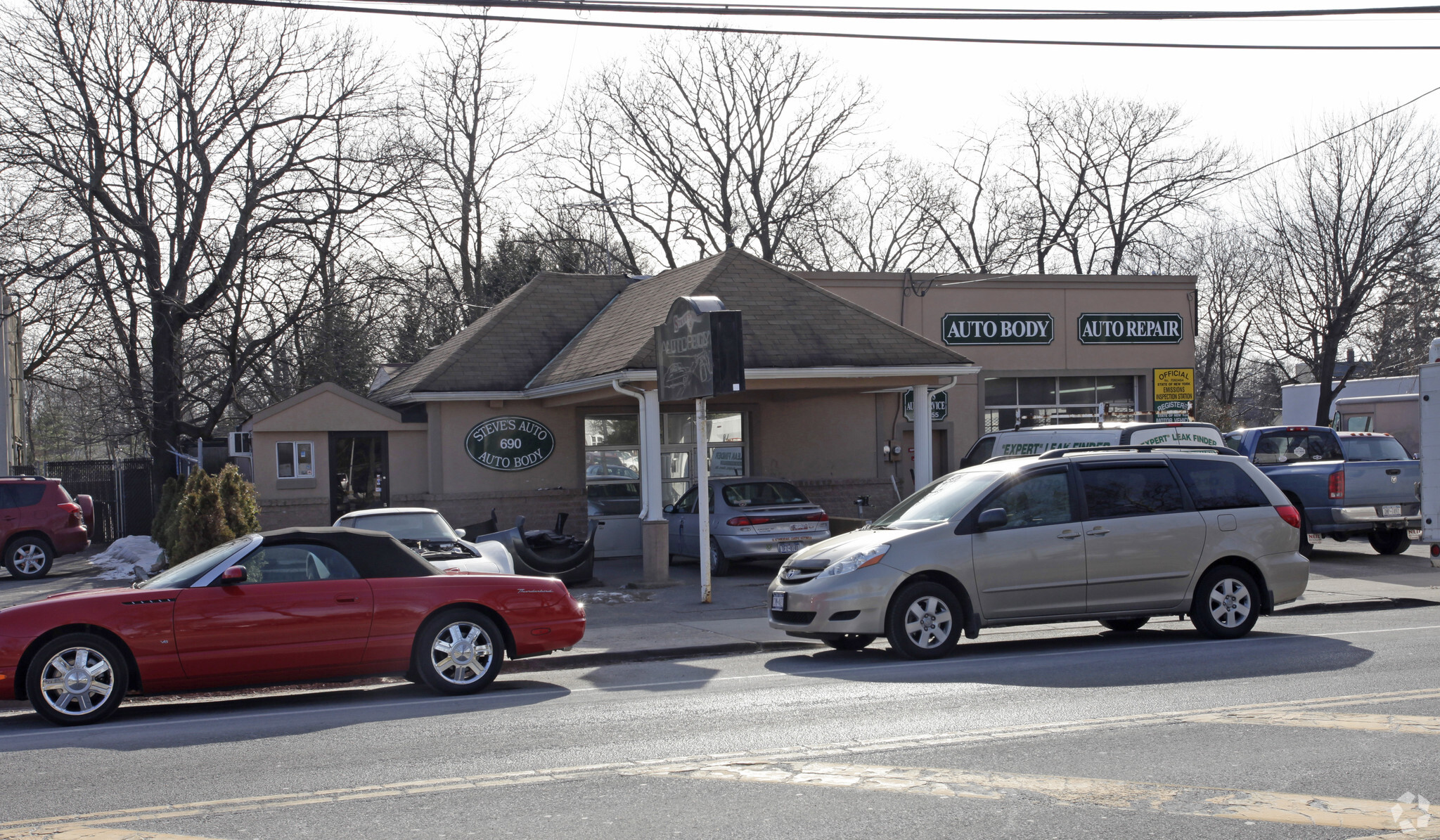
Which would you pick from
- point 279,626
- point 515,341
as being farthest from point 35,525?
point 279,626

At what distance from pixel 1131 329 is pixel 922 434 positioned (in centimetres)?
955

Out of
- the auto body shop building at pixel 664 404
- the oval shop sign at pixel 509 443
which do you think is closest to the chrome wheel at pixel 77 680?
the auto body shop building at pixel 664 404

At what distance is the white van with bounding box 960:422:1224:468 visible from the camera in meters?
15.9

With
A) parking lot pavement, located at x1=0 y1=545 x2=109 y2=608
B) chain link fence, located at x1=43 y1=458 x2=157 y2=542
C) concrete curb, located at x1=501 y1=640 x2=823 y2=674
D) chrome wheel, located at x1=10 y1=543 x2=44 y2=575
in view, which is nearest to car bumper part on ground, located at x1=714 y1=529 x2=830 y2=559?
concrete curb, located at x1=501 y1=640 x2=823 y2=674

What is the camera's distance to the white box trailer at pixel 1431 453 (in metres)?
13.6

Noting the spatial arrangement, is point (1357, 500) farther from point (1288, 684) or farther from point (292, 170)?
point (292, 170)

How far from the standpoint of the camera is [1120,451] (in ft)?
36.8

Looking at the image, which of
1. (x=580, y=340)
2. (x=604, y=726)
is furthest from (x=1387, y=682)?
(x=580, y=340)

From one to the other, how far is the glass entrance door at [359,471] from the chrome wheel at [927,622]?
1229 cm

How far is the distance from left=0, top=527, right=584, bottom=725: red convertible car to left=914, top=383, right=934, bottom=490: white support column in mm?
9444

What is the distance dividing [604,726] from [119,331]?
19.7m

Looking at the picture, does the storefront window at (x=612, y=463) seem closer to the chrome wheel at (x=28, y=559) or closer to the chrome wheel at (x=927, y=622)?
the chrome wheel at (x=28, y=559)

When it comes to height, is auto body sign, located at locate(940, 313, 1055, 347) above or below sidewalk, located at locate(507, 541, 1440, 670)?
above

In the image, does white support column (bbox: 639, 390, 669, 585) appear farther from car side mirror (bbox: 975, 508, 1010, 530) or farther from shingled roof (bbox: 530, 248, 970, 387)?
car side mirror (bbox: 975, 508, 1010, 530)
